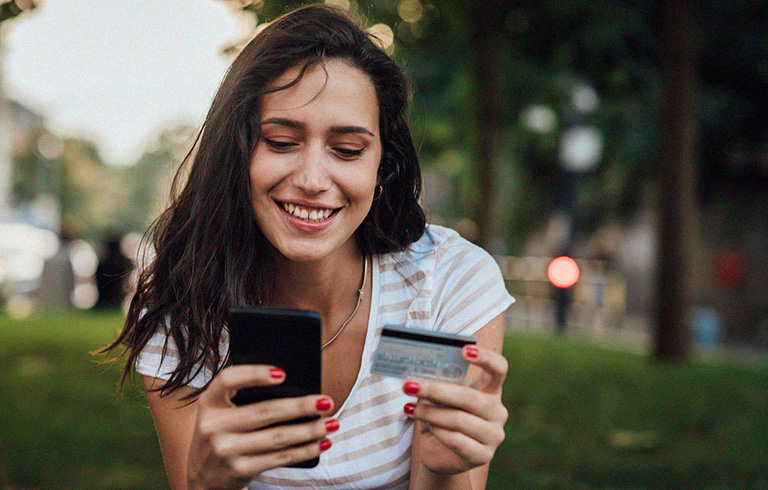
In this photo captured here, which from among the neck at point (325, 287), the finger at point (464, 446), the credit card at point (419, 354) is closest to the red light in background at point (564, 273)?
the neck at point (325, 287)

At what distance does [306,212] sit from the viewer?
232 centimetres

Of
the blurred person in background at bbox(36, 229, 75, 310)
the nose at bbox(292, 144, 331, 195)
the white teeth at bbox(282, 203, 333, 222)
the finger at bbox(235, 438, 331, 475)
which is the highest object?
the nose at bbox(292, 144, 331, 195)

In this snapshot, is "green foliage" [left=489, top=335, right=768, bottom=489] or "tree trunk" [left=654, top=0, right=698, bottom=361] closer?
"green foliage" [left=489, top=335, right=768, bottom=489]

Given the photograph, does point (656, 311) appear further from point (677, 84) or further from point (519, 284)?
point (519, 284)

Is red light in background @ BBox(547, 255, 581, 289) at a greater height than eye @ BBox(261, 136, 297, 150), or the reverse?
eye @ BBox(261, 136, 297, 150)

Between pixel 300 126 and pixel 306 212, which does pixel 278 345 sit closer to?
pixel 306 212

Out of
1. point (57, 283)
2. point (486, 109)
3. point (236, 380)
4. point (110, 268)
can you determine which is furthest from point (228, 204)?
point (57, 283)

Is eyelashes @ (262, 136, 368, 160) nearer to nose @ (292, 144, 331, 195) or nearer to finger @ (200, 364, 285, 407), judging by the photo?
nose @ (292, 144, 331, 195)

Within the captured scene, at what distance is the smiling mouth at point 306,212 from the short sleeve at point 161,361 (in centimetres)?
52

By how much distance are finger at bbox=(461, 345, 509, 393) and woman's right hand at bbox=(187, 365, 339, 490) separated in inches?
13.4

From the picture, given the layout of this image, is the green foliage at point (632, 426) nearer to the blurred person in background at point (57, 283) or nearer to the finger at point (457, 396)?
the finger at point (457, 396)

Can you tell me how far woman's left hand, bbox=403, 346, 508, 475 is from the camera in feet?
6.02

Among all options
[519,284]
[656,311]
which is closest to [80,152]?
[519,284]

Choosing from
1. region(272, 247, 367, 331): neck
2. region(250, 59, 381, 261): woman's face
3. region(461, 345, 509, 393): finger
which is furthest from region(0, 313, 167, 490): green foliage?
region(461, 345, 509, 393): finger
